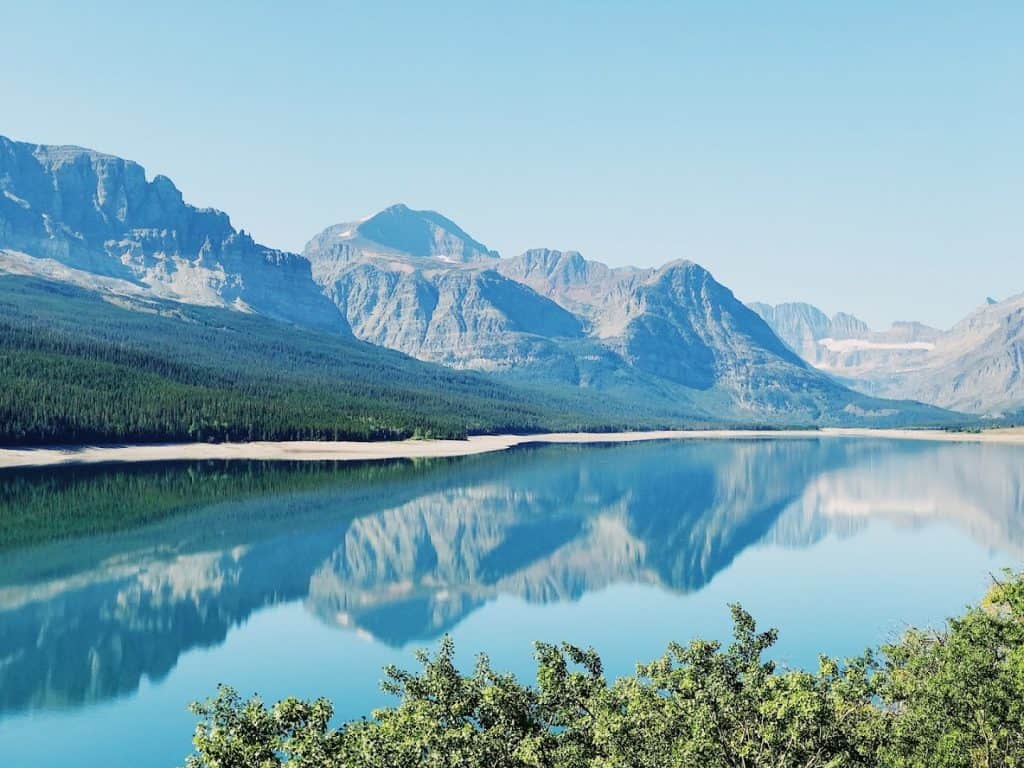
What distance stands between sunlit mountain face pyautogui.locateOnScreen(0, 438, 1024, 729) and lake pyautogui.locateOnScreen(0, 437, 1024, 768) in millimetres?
386

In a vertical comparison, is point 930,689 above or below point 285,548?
above

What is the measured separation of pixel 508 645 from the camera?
6888 centimetres

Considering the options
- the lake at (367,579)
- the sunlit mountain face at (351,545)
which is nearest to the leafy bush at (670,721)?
the lake at (367,579)

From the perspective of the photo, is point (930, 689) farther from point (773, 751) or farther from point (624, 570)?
point (624, 570)

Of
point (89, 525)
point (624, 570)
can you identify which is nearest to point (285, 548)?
point (89, 525)

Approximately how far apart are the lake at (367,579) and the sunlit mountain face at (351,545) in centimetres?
Answer: 39

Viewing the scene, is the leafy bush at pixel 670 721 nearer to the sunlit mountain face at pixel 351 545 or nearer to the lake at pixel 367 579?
the lake at pixel 367 579

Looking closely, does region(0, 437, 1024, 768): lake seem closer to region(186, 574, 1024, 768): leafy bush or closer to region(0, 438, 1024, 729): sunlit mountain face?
region(0, 438, 1024, 729): sunlit mountain face

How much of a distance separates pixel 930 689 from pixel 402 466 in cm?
16968

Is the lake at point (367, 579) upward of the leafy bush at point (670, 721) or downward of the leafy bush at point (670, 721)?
downward

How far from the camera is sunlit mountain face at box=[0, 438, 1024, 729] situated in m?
70.1

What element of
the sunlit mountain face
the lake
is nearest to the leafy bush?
the lake

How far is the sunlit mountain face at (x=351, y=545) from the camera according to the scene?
70125mm

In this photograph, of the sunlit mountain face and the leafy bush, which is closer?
the leafy bush
